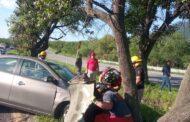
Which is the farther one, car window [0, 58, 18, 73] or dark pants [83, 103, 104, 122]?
car window [0, 58, 18, 73]

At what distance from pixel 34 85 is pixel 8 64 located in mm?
1102

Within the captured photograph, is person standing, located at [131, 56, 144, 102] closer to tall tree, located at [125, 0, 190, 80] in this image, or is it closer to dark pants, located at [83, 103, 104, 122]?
dark pants, located at [83, 103, 104, 122]

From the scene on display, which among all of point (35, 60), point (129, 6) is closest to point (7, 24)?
point (129, 6)

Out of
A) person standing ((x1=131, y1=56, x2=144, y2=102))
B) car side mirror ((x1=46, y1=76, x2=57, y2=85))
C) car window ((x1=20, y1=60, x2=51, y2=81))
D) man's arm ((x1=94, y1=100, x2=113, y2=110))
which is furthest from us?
car window ((x1=20, y1=60, x2=51, y2=81))

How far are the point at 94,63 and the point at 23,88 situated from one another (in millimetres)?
7403

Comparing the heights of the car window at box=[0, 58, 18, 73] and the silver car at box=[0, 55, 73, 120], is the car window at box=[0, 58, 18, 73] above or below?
above

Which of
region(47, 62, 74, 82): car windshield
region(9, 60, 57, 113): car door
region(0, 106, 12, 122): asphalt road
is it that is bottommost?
region(0, 106, 12, 122): asphalt road

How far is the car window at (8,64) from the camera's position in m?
11.7

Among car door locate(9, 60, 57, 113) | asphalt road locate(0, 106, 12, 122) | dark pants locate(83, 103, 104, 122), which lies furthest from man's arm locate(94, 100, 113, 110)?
asphalt road locate(0, 106, 12, 122)

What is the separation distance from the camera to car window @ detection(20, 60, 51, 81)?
1130cm

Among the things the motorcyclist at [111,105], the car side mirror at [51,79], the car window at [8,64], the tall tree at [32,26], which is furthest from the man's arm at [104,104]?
the tall tree at [32,26]

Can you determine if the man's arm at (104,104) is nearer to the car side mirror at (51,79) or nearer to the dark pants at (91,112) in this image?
the dark pants at (91,112)

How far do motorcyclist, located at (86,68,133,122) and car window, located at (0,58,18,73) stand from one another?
18.5ft

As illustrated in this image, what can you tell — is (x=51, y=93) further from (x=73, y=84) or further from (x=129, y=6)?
(x=129, y=6)
